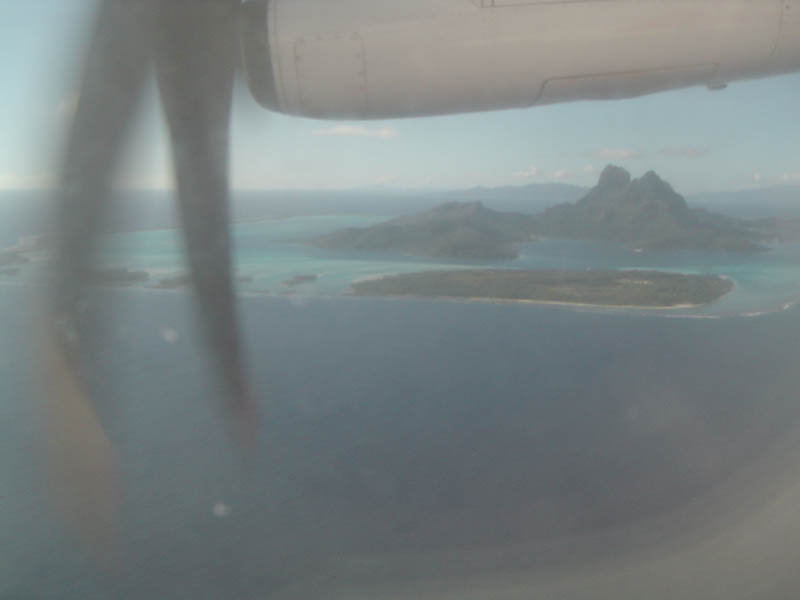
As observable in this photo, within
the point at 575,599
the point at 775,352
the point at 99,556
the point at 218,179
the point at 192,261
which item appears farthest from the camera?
the point at 775,352

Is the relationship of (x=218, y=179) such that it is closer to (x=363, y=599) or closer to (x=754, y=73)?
(x=754, y=73)

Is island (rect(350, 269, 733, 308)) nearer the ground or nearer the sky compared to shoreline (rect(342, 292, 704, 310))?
nearer the sky

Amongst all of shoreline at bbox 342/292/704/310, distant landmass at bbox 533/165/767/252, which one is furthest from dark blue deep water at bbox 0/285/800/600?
distant landmass at bbox 533/165/767/252

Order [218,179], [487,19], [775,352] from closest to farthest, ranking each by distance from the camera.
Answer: [487,19] → [218,179] → [775,352]

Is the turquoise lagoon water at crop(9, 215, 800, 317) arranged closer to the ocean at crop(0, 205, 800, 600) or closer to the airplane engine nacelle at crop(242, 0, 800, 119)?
the ocean at crop(0, 205, 800, 600)

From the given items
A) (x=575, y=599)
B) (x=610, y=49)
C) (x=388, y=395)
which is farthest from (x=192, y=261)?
(x=388, y=395)

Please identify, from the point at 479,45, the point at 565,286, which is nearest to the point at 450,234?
the point at 565,286
